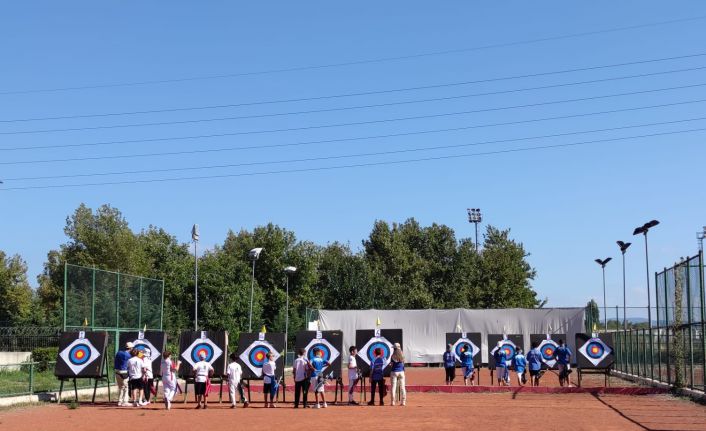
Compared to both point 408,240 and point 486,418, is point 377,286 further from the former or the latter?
point 486,418

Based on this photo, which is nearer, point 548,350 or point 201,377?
point 201,377

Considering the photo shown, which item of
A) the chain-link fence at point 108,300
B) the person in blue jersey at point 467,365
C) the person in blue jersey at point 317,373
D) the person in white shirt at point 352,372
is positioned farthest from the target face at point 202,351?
the person in blue jersey at point 467,365

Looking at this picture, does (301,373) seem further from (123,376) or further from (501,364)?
(501,364)

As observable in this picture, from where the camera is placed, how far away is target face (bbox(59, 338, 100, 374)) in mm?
25422

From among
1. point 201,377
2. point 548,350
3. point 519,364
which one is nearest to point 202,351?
point 201,377

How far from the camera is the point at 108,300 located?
29688 millimetres

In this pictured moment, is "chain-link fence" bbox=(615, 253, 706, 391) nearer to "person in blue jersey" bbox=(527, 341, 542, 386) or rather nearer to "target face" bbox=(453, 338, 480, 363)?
"person in blue jersey" bbox=(527, 341, 542, 386)

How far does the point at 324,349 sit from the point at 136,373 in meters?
6.22

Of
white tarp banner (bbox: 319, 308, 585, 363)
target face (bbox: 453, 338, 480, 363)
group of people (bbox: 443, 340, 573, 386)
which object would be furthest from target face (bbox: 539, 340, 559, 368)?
white tarp banner (bbox: 319, 308, 585, 363)

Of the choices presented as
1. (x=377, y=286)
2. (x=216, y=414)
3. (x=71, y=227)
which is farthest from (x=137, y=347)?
(x=377, y=286)

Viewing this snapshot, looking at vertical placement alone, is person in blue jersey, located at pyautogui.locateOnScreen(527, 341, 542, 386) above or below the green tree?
below

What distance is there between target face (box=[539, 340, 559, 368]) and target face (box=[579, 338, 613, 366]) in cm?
488

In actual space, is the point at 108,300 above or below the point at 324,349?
above

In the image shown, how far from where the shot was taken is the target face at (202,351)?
26.7m
